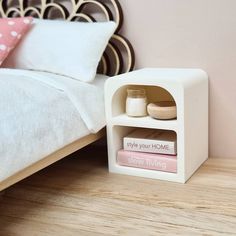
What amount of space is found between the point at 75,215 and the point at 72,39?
68cm

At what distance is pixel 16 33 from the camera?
1.61 m

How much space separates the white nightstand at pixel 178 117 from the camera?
1.36 metres

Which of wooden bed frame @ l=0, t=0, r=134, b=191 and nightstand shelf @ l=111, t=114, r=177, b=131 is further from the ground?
wooden bed frame @ l=0, t=0, r=134, b=191

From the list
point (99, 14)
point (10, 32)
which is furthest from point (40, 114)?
point (99, 14)

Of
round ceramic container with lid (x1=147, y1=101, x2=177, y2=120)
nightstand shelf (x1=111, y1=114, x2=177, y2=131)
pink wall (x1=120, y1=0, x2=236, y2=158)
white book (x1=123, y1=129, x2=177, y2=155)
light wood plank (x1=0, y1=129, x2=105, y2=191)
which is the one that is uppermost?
pink wall (x1=120, y1=0, x2=236, y2=158)

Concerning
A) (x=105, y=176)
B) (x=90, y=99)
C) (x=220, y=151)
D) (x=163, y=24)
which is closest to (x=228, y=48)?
(x=163, y=24)

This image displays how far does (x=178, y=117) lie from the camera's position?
1.36 meters

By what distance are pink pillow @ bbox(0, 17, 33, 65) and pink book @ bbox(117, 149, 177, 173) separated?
583mm

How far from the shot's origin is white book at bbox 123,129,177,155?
1.44 m

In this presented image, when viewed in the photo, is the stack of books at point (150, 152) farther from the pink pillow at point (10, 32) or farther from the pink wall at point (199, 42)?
the pink pillow at point (10, 32)

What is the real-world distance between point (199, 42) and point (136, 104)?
357 mm

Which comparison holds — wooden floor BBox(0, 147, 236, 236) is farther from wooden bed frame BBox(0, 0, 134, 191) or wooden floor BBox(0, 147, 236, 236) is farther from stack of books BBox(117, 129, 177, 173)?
wooden bed frame BBox(0, 0, 134, 191)

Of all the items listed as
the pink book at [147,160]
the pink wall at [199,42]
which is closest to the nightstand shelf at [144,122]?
the pink book at [147,160]

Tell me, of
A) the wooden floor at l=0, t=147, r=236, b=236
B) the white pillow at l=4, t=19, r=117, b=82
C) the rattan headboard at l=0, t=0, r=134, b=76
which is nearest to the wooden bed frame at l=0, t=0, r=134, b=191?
the rattan headboard at l=0, t=0, r=134, b=76
